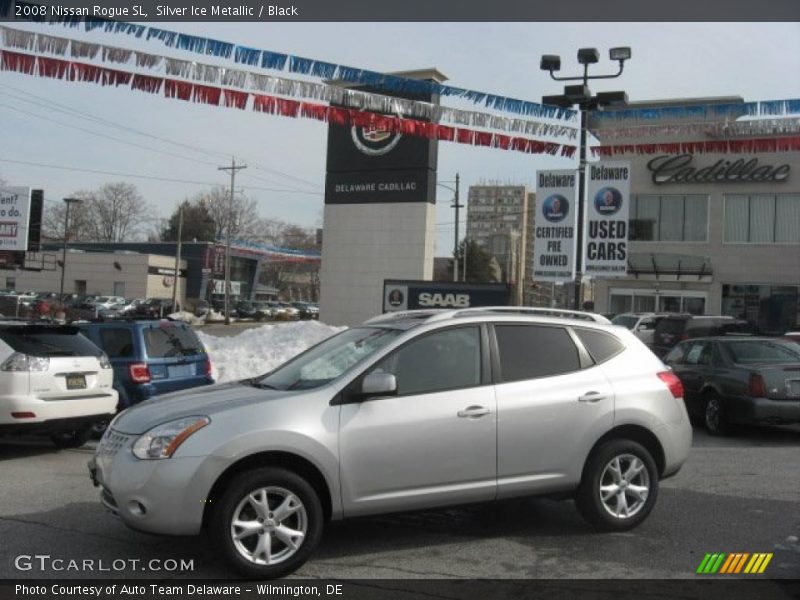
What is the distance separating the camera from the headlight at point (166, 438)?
16.0 ft

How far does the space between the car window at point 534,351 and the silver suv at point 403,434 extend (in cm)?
1

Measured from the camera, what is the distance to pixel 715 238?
127ft

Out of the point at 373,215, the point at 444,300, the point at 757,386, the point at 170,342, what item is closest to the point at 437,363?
the point at 170,342

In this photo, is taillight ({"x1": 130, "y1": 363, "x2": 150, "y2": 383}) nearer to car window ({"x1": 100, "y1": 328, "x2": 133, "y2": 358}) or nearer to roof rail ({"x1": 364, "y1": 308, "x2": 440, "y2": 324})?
car window ({"x1": 100, "y1": 328, "x2": 133, "y2": 358})

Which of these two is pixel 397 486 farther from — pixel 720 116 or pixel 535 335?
pixel 720 116

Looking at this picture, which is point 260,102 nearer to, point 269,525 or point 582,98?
point 582,98

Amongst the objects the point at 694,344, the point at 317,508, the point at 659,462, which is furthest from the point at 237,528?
the point at 694,344

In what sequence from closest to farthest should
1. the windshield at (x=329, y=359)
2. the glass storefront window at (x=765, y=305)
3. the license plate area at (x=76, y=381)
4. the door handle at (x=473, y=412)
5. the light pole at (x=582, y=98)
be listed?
the door handle at (x=473, y=412)
the windshield at (x=329, y=359)
the license plate area at (x=76, y=381)
the light pole at (x=582, y=98)
the glass storefront window at (x=765, y=305)

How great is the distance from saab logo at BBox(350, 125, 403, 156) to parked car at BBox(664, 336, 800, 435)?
1385 centimetres

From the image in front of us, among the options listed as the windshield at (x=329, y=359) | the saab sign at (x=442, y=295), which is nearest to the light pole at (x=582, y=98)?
the saab sign at (x=442, y=295)

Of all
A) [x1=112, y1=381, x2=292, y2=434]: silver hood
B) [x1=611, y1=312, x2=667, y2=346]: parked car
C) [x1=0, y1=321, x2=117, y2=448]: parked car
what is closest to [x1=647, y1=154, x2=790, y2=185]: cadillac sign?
[x1=611, y1=312, x2=667, y2=346]: parked car

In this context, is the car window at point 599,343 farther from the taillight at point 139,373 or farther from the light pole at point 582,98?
the light pole at point 582,98

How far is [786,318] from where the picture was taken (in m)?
36.9

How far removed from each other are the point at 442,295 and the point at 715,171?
2695 centimetres
